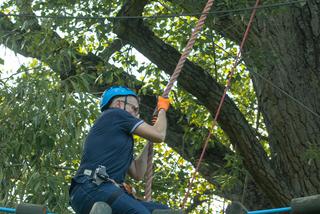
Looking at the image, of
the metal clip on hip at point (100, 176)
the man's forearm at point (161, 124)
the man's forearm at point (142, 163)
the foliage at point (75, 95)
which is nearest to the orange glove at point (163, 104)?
the man's forearm at point (161, 124)

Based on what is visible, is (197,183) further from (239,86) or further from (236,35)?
(236,35)

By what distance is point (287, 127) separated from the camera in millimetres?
9641

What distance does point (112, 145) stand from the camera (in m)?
5.30

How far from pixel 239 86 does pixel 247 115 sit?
496 millimetres

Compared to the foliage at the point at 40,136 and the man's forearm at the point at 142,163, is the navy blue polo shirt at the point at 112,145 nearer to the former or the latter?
the man's forearm at the point at 142,163

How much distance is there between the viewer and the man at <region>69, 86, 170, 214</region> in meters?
5.16

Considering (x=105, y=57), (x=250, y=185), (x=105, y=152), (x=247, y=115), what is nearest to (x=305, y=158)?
(x=250, y=185)

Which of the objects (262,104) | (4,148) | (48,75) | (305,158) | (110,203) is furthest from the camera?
(262,104)

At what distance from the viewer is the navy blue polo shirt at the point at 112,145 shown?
5.29 m

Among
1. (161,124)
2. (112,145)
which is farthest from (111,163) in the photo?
(161,124)

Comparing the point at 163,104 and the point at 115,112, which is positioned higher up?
the point at 163,104

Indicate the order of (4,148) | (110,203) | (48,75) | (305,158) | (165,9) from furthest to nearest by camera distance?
(165,9) < (305,158) < (48,75) < (4,148) < (110,203)

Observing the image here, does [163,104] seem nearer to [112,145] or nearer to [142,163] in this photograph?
[142,163]

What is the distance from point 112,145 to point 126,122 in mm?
150
